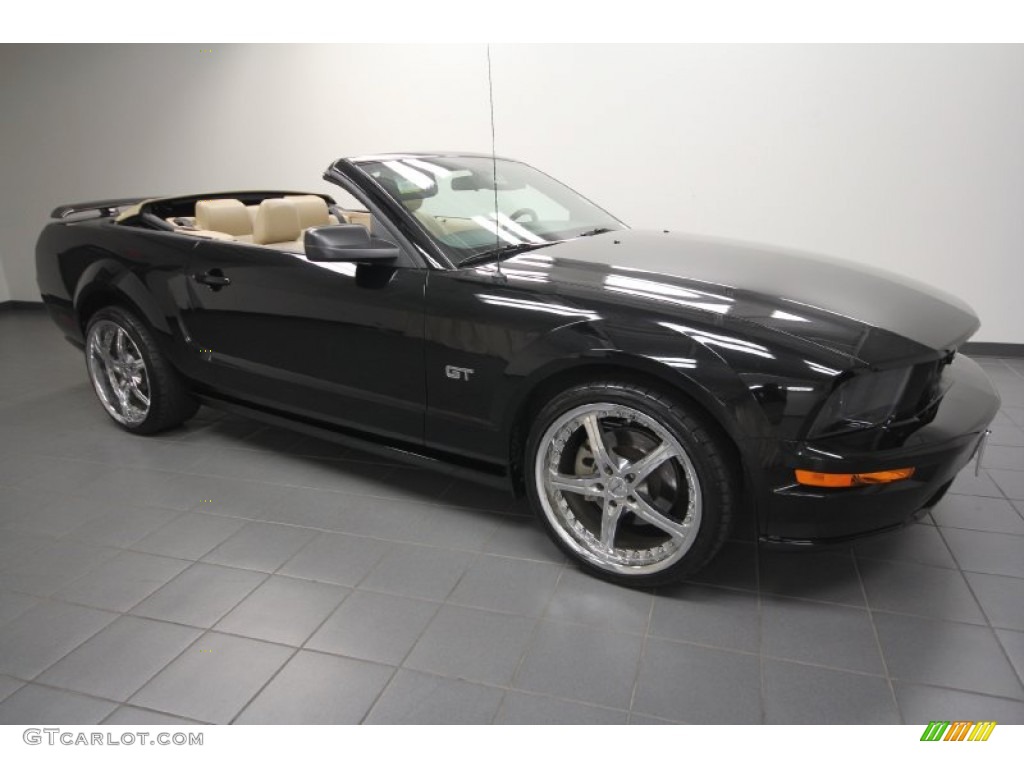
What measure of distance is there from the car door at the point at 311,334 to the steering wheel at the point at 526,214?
556 mm

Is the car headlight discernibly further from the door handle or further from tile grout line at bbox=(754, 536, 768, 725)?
the door handle

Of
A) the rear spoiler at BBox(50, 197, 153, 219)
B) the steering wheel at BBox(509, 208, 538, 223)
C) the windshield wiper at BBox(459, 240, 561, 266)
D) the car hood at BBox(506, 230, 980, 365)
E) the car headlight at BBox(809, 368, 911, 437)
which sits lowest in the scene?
the car headlight at BBox(809, 368, 911, 437)

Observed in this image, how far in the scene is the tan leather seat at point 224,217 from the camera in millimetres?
3438

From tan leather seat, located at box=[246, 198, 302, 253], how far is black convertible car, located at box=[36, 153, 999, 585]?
22 millimetres

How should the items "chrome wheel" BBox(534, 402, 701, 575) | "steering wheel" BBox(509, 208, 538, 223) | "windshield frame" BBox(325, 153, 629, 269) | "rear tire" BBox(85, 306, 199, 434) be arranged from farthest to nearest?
"rear tire" BBox(85, 306, 199, 434)
"steering wheel" BBox(509, 208, 538, 223)
"windshield frame" BBox(325, 153, 629, 269)
"chrome wheel" BBox(534, 402, 701, 575)

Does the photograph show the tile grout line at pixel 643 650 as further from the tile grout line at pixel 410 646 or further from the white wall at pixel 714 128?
the white wall at pixel 714 128

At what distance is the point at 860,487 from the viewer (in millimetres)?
1807

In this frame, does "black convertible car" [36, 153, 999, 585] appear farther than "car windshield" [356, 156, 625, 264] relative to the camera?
No

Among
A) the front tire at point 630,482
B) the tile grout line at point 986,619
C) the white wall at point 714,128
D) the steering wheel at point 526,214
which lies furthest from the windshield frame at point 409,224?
the white wall at point 714,128

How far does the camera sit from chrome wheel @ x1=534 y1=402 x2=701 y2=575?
201 centimetres

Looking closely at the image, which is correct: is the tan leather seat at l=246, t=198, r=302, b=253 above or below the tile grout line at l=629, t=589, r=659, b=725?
above

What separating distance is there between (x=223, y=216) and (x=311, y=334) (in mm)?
1299

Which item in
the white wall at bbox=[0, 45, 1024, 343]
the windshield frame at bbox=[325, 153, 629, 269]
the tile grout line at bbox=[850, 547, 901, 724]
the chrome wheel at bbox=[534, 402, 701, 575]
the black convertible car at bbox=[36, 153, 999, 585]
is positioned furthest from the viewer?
the white wall at bbox=[0, 45, 1024, 343]

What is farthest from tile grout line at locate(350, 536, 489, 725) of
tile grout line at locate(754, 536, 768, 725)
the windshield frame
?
the windshield frame
